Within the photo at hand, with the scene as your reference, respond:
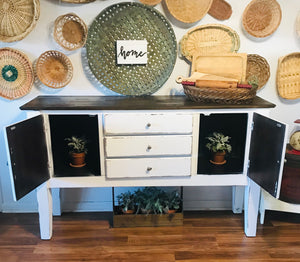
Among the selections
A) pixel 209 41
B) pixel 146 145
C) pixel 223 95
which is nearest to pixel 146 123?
pixel 146 145

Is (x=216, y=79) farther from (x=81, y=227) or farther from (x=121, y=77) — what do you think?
(x=81, y=227)

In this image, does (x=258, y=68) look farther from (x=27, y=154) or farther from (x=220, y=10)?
(x=27, y=154)

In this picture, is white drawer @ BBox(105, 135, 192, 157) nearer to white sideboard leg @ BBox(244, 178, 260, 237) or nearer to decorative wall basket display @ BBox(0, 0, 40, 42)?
white sideboard leg @ BBox(244, 178, 260, 237)

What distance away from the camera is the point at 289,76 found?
7.45 ft

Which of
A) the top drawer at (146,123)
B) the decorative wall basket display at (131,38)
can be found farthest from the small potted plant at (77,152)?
the decorative wall basket display at (131,38)

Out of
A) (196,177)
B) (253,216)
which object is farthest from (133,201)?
(253,216)

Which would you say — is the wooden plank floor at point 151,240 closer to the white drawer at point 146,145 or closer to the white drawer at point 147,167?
the white drawer at point 147,167

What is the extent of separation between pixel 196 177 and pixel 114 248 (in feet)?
2.30

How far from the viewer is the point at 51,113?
1.92 meters

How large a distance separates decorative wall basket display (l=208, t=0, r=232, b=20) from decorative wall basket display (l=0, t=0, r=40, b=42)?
1140 mm

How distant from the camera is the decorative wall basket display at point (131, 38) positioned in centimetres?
212

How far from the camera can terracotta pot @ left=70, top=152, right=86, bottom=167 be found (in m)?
2.14

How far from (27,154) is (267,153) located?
1349mm

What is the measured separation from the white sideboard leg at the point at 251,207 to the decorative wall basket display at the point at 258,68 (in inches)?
28.6
